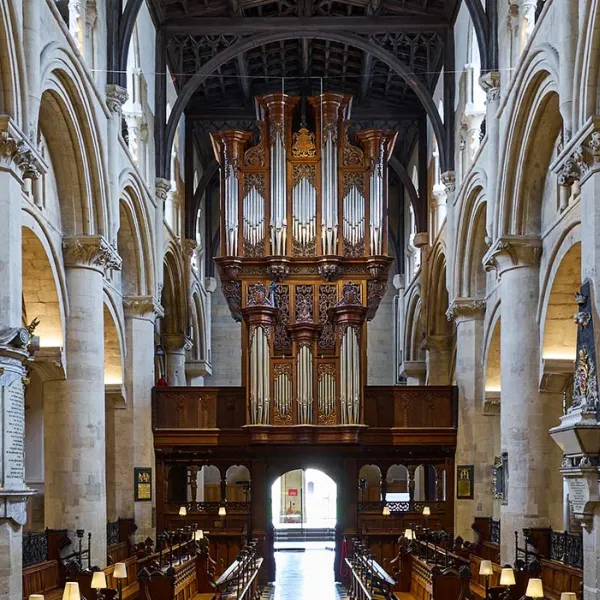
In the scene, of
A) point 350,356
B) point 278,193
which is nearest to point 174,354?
point 278,193

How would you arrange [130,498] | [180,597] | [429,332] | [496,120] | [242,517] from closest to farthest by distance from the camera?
1. [180,597]
2. [496,120]
3. [130,498]
4. [242,517]
5. [429,332]

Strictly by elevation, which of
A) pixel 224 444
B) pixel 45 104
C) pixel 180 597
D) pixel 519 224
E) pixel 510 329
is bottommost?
pixel 180 597

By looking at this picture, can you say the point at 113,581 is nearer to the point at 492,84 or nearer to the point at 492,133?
the point at 492,133

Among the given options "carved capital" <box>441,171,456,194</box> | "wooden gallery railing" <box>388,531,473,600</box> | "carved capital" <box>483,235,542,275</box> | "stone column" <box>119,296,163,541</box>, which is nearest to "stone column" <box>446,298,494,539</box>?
"wooden gallery railing" <box>388,531,473,600</box>

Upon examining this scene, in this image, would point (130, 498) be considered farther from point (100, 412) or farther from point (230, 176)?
point (230, 176)

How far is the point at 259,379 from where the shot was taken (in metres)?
32.9

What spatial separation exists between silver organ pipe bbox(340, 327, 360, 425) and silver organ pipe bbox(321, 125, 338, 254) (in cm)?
262

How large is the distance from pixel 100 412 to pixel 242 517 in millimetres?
9175

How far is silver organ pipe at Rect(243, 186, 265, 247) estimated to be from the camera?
3447cm

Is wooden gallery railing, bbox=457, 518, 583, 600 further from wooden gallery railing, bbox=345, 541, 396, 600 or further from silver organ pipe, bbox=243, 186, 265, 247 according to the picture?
silver organ pipe, bbox=243, 186, 265, 247

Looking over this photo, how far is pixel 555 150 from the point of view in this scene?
994 inches

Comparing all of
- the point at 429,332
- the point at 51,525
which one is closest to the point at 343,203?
the point at 429,332

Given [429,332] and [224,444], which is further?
[429,332]

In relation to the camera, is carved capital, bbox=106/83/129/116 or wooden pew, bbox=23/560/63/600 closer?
wooden pew, bbox=23/560/63/600
